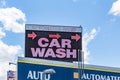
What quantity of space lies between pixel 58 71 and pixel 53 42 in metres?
5.22

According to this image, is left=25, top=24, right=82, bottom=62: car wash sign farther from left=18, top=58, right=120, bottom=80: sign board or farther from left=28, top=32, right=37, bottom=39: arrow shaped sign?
left=18, top=58, right=120, bottom=80: sign board

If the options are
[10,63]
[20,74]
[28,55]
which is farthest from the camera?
[10,63]

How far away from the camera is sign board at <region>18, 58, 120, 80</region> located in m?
48.1

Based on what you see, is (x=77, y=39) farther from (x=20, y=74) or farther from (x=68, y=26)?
(x=20, y=74)

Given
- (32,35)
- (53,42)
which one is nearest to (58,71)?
(53,42)

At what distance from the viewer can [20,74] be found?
4788 centimetres

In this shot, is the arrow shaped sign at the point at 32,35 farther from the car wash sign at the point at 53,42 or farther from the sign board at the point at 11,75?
the sign board at the point at 11,75

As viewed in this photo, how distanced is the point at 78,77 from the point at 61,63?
2254 mm

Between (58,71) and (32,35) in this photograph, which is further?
(32,35)

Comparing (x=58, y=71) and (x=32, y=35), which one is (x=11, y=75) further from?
(x=58, y=71)

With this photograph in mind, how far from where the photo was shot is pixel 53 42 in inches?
2110

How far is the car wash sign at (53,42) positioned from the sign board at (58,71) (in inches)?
107

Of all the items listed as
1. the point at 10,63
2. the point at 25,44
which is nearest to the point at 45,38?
the point at 25,44

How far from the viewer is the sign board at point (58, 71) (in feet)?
158
